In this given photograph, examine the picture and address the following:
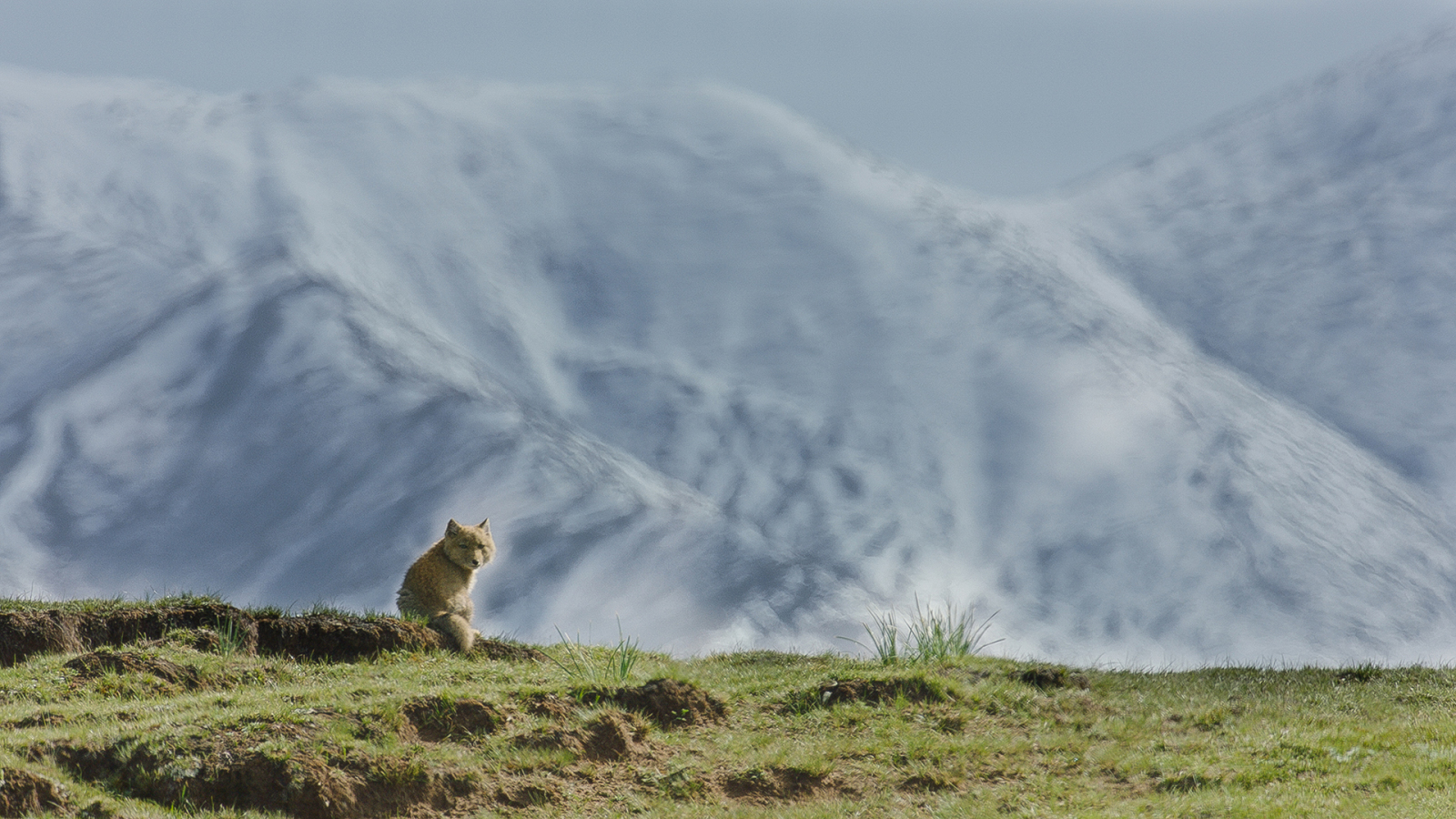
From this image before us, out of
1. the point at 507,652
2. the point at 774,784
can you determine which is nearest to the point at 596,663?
the point at 507,652

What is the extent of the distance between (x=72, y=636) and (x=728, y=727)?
21.5ft

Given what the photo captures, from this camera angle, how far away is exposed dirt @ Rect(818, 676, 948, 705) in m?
11.0

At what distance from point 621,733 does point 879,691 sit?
2646 mm

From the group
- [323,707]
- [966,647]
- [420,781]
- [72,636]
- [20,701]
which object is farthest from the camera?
[966,647]

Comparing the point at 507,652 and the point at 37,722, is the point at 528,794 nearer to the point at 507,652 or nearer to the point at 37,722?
the point at 37,722

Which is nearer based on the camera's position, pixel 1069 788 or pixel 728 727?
pixel 1069 788

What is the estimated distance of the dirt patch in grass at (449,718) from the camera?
9.36 metres

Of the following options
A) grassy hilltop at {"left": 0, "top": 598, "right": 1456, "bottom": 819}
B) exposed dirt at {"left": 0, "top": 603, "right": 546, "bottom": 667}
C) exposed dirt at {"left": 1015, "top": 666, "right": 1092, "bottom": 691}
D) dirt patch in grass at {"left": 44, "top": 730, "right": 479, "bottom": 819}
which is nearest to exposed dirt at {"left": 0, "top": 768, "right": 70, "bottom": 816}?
grassy hilltop at {"left": 0, "top": 598, "right": 1456, "bottom": 819}

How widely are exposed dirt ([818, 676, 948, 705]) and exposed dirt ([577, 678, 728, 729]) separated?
1.00m

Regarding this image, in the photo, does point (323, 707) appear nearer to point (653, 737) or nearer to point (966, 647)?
point (653, 737)

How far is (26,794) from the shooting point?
7.48m

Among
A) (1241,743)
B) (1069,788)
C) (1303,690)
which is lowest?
(1069,788)

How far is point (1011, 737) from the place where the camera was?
1038 centimetres

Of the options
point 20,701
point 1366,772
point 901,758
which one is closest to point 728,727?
point 901,758
